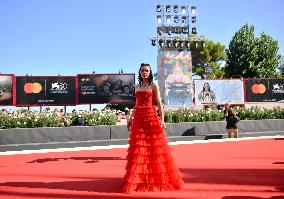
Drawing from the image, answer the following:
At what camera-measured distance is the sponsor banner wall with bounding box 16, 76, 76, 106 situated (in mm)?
40250

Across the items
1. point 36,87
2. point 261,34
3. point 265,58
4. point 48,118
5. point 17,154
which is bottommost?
point 17,154

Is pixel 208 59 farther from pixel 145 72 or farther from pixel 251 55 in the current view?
pixel 145 72

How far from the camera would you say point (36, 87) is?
133 ft

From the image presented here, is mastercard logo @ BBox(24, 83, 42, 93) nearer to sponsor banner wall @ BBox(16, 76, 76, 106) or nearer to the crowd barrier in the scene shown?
sponsor banner wall @ BBox(16, 76, 76, 106)

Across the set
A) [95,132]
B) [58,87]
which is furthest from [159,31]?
[95,132]

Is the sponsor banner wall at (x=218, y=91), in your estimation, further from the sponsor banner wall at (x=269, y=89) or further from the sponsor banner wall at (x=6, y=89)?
the sponsor banner wall at (x=6, y=89)

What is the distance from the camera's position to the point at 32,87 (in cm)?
4044

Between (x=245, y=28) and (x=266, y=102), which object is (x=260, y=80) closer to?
(x=266, y=102)

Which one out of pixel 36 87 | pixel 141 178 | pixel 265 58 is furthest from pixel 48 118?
pixel 265 58

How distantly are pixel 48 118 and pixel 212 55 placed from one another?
173 feet

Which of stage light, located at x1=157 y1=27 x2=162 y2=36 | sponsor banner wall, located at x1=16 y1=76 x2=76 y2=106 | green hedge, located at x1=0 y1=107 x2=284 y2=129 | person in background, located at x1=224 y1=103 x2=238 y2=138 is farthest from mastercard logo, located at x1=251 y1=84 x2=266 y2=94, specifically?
person in background, located at x1=224 y1=103 x2=238 y2=138

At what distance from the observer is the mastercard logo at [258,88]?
149 ft

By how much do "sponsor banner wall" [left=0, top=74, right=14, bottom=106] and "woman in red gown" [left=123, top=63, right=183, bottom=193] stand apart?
37.8m

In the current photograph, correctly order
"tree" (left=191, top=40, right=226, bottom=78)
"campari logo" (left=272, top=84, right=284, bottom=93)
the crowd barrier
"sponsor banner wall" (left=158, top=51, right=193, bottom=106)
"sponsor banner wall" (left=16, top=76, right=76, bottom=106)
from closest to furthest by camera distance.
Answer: the crowd barrier < "sponsor banner wall" (left=16, top=76, right=76, bottom=106) < "campari logo" (left=272, top=84, right=284, bottom=93) < "sponsor banner wall" (left=158, top=51, right=193, bottom=106) < "tree" (left=191, top=40, right=226, bottom=78)
